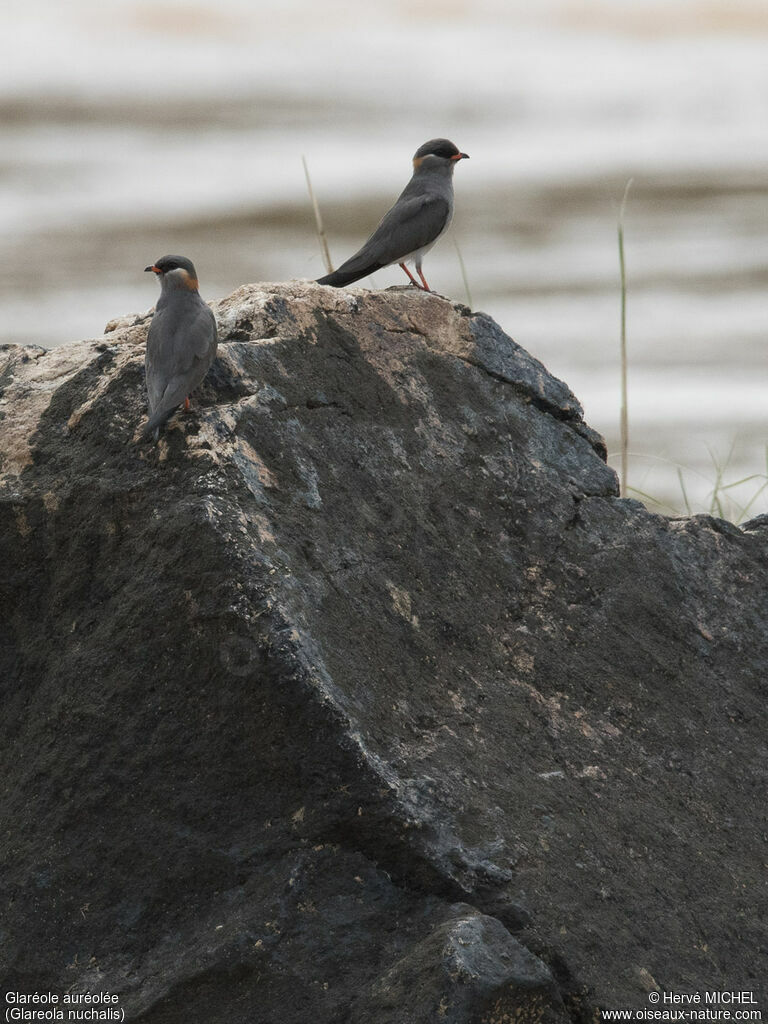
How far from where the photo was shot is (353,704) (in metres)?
2.59

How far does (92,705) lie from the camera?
2703 millimetres

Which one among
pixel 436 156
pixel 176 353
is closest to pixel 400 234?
pixel 436 156

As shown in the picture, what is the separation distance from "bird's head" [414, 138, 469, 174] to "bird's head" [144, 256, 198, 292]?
1921 mm

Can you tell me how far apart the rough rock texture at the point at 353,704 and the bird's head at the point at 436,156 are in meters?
2.08

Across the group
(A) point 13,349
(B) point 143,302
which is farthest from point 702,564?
(B) point 143,302

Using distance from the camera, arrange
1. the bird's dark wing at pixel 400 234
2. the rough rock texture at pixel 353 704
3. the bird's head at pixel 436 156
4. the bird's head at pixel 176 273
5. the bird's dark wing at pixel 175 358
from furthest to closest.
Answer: the bird's head at pixel 436 156 → the bird's dark wing at pixel 400 234 → the bird's head at pixel 176 273 → the bird's dark wing at pixel 175 358 → the rough rock texture at pixel 353 704

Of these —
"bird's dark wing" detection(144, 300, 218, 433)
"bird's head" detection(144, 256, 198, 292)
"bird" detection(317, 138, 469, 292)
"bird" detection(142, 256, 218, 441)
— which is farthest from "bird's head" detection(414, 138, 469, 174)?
"bird's dark wing" detection(144, 300, 218, 433)

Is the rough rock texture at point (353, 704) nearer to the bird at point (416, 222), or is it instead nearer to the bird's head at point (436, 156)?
the bird at point (416, 222)

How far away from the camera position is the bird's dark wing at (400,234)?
4.49 m

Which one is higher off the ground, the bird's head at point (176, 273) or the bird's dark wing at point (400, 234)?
the bird's dark wing at point (400, 234)

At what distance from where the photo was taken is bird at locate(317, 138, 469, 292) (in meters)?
4.51

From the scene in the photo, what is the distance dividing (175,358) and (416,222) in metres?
2.15

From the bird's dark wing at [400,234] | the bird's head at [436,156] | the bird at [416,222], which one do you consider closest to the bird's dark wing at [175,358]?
the bird at [416,222]

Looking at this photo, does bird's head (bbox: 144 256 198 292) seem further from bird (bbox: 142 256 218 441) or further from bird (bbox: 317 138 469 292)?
bird (bbox: 317 138 469 292)
